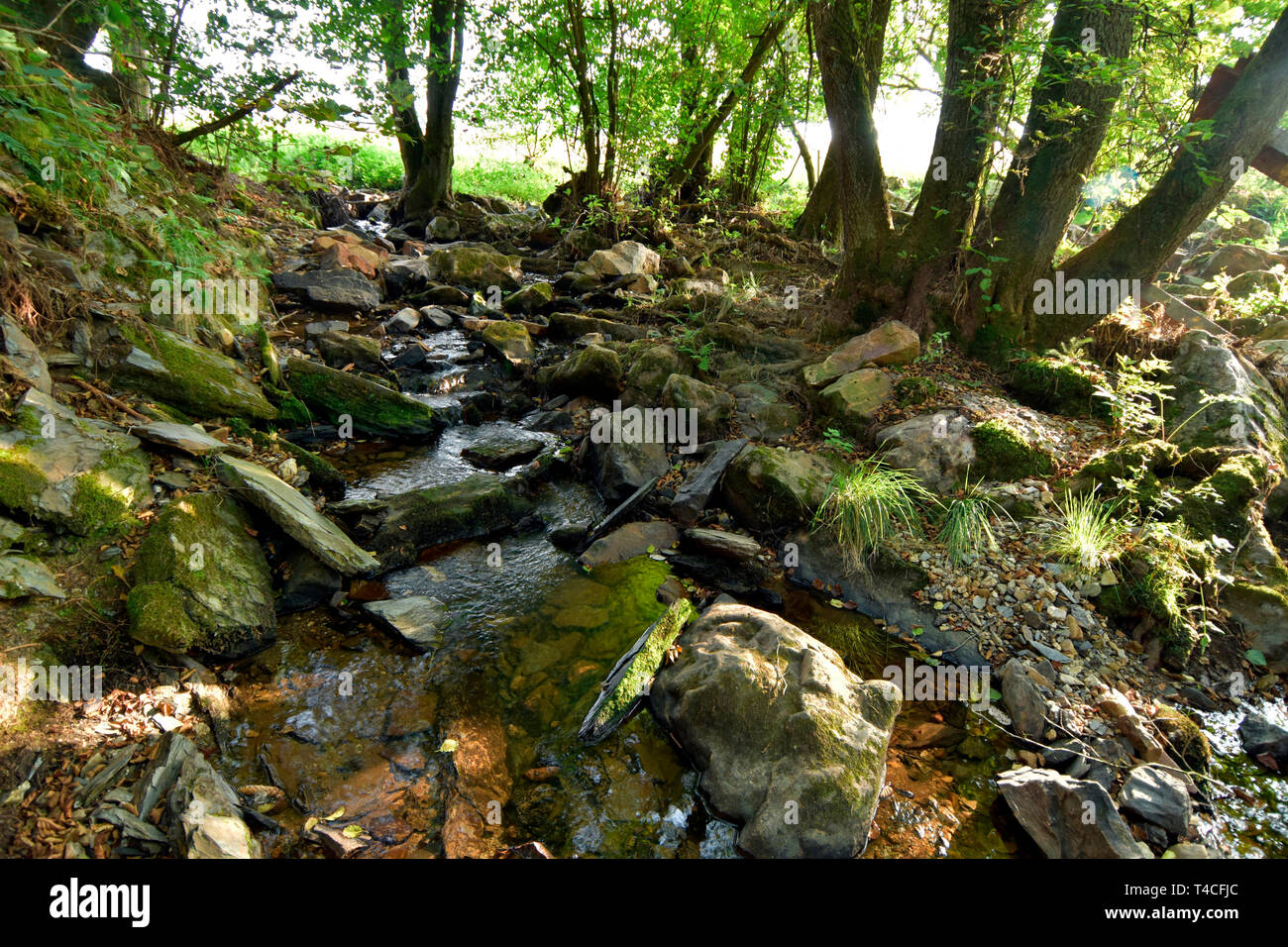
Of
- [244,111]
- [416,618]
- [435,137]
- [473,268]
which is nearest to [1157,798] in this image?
[416,618]

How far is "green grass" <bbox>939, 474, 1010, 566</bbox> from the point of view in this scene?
4.64m

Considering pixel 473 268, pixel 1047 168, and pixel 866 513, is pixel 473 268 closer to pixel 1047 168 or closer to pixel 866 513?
pixel 1047 168

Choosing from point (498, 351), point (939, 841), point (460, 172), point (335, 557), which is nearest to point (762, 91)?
point (498, 351)

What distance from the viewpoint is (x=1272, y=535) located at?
4859 mm

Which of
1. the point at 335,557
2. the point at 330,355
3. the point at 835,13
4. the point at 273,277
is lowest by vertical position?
the point at 335,557

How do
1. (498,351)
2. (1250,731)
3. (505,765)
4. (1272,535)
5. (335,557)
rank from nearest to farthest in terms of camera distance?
(505,765), (1250,731), (335,557), (1272,535), (498,351)

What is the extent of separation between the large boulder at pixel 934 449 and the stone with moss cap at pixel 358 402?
492 cm

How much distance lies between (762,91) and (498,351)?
25.4 ft

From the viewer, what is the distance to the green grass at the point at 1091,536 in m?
4.32

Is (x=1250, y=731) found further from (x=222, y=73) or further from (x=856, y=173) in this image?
(x=222, y=73)

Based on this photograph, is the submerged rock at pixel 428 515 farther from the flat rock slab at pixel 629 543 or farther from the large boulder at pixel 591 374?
the large boulder at pixel 591 374

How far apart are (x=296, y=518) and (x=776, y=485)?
3.82 m

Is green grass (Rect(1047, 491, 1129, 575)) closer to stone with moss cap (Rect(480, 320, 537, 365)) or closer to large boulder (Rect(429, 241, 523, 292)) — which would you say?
stone with moss cap (Rect(480, 320, 537, 365))

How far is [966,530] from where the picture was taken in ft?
15.3
